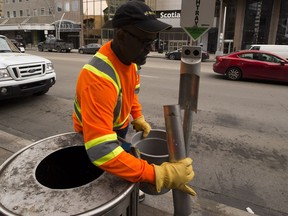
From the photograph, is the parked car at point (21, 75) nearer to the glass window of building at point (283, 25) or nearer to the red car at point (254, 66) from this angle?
the red car at point (254, 66)

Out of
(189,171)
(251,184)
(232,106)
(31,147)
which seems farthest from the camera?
(232,106)

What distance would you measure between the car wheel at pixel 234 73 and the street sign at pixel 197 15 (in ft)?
33.5

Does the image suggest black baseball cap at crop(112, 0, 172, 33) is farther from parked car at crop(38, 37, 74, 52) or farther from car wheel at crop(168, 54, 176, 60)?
parked car at crop(38, 37, 74, 52)

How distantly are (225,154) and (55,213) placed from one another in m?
3.38

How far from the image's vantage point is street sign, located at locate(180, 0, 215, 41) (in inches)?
79.0

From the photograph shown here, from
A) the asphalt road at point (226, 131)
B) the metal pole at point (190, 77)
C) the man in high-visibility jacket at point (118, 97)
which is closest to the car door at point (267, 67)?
the asphalt road at point (226, 131)

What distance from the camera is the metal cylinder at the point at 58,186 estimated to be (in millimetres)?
1308

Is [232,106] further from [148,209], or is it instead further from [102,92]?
[102,92]

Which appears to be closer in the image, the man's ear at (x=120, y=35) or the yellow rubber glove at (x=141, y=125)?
the man's ear at (x=120, y=35)

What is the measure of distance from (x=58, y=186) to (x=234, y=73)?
35.8ft

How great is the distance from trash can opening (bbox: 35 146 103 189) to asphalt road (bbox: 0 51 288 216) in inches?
66.4

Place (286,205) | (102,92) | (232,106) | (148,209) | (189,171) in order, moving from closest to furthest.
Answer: (102,92)
(189,171)
(148,209)
(286,205)
(232,106)

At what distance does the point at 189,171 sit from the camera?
162 cm

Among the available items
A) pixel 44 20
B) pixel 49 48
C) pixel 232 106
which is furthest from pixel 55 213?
pixel 44 20
